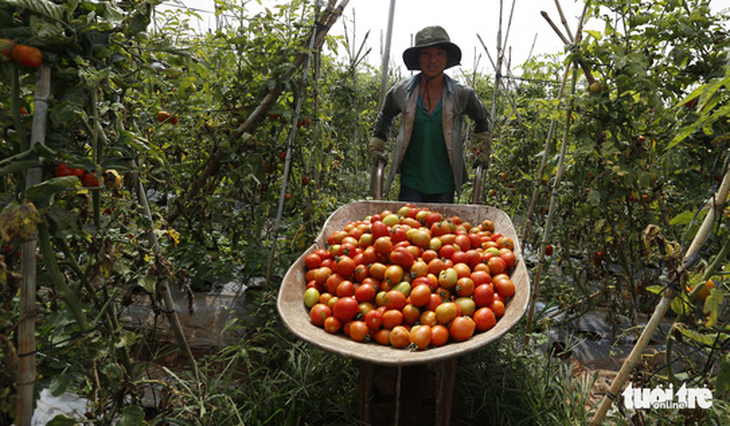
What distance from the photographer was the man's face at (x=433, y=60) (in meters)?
2.93

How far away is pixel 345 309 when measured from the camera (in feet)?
5.61

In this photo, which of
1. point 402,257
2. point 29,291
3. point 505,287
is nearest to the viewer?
point 29,291

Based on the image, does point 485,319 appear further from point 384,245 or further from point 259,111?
point 259,111

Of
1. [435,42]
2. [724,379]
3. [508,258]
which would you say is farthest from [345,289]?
[435,42]

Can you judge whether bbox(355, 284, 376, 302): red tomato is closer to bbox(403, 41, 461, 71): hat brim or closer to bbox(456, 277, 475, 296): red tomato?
bbox(456, 277, 475, 296): red tomato

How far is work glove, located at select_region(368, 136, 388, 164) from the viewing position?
3019mm

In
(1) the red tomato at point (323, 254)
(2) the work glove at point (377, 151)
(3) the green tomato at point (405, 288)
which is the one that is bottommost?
(3) the green tomato at point (405, 288)

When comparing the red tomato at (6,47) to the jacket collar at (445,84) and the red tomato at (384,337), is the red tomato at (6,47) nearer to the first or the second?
the red tomato at (384,337)

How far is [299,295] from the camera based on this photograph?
1.93 meters

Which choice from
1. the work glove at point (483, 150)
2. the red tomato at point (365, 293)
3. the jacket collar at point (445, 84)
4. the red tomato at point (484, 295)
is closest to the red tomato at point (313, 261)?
the red tomato at point (365, 293)

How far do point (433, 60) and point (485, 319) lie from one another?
2003 millimetres

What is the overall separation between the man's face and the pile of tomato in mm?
1227

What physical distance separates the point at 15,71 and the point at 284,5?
168 centimetres

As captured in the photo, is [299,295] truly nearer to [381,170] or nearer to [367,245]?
[367,245]
